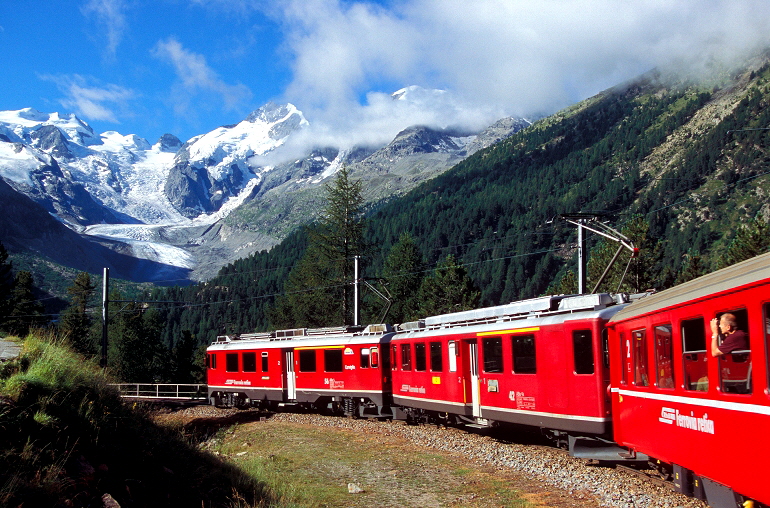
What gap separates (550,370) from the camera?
16609 millimetres

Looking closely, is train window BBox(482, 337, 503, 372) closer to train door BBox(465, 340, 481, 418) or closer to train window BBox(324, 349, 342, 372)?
train door BBox(465, 340, 481, 418)

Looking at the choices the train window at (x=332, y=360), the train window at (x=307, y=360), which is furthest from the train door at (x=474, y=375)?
the train window at (x=307, y=360)

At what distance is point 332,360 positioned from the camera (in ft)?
99.4

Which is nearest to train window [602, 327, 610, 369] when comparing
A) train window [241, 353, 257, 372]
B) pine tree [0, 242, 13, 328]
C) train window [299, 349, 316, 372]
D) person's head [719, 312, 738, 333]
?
Answer: person's head [719, 312, 738, 333]

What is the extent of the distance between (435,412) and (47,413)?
52.8 ft

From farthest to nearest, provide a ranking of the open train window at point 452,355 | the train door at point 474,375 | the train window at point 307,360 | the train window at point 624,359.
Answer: the train window at point 307,360, the open train window at point 452,355, the train door at point 474,375, the train window at point 624,359

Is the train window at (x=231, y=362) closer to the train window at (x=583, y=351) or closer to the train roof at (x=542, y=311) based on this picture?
the train roof at (x=542, y=311)

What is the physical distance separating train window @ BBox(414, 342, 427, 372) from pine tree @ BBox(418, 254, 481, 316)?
41509 millimetres

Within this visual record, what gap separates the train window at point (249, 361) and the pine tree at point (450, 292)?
106 feet

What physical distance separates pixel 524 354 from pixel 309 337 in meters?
16.4

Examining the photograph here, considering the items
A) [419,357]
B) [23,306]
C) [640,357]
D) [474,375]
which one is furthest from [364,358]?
[23,306]

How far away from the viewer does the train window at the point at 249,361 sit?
35.8 meters

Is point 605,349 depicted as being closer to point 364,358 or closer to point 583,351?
point 583,351

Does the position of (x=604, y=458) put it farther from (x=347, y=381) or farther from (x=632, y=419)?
(x=347, y=381)
